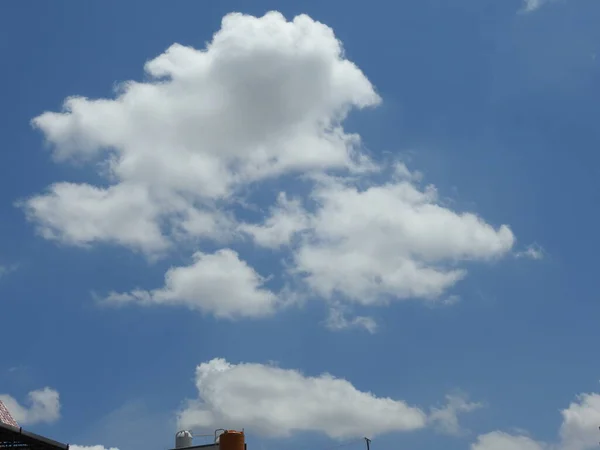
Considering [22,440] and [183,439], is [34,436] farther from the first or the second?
[183,439]

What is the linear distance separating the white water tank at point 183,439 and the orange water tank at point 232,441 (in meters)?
13.1

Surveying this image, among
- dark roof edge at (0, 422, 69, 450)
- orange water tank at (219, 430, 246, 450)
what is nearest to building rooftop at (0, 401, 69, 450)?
dark roof edge at (0, 422, 69, 450)

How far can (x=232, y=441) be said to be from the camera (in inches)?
1981

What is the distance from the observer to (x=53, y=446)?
45.9 meters

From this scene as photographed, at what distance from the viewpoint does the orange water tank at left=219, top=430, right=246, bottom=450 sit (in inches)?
1977

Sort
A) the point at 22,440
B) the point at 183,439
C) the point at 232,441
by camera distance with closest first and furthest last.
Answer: the point at 22,440 → the point at 232,441 → the point at 183,439

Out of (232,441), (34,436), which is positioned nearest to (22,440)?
(34,436)

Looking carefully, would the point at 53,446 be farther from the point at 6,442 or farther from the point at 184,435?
the point at 184,435

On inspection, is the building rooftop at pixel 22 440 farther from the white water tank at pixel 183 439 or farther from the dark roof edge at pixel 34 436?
the white water tank at pixel 183 439

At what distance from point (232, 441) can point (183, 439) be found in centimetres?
1424

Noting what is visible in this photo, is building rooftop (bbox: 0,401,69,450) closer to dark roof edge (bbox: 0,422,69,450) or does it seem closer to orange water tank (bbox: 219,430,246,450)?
dark roof edge (bbox: 0,422,69,450)

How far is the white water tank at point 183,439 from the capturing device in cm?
6268

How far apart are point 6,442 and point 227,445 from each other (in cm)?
1401

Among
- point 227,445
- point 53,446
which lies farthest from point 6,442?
point 227,445
